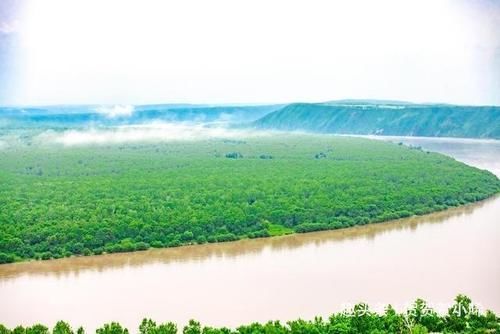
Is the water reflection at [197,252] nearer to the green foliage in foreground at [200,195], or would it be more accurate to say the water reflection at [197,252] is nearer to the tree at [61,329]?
the green foliage in foreground at [200,195]

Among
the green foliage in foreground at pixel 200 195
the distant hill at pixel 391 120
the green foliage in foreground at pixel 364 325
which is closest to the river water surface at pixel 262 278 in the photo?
the green foliage in foreground at pixel 200 195

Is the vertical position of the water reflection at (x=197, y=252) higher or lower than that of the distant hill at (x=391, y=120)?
lower

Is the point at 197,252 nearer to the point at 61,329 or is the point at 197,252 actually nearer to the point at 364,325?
the point at 61,329

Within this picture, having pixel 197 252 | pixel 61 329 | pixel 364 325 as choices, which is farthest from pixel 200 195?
pixel 364 325

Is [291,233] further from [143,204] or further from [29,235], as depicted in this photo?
[29,235]

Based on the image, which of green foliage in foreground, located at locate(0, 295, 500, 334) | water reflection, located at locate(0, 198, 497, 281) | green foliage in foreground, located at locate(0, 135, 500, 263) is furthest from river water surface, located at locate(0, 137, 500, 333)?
green foliage in foreground, located at locate(0, 295, 500, 334)

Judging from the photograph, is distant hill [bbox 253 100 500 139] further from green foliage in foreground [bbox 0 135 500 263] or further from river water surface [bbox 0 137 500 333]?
river water surface [bbox 0 137 500 333]
